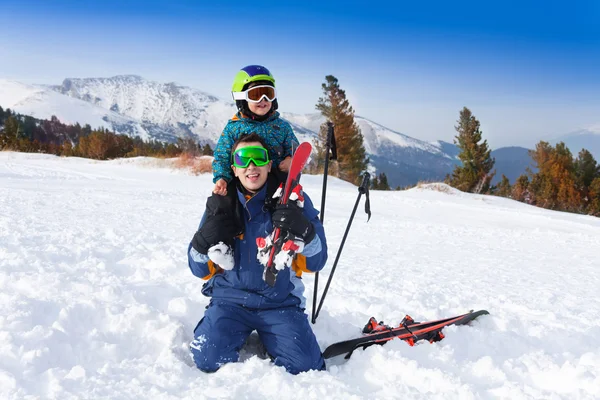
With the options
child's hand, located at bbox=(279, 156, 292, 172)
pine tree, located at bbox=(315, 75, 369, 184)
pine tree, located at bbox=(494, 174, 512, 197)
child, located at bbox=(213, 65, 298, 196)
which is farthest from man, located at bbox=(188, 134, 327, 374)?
pine tree, located at bbox=(494, 174, 512, 197)

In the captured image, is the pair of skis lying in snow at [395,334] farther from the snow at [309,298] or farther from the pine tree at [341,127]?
the pine tree at [341,127]

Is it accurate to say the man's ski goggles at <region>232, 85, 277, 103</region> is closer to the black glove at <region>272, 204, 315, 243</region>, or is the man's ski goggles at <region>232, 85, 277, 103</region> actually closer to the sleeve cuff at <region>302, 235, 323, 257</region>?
the black glove at <region>272, 204, 315, 243</region>

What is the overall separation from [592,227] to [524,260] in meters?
6.74

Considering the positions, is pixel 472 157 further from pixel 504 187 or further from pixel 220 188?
pixel 220 188

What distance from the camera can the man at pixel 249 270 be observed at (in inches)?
127

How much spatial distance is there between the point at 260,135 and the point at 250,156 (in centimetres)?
73

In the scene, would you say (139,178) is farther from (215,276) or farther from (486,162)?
(486,162)

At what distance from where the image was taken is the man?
3.23 metres

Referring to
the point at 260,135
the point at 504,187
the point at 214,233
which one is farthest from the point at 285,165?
the point at 504,187

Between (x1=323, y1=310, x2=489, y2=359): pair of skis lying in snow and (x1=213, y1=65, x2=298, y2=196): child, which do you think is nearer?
(x1=323, y1=310, x2=489, y2=359): pair of skis lying in snow

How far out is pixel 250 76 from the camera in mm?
3926

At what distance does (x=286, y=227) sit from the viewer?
10.3ft

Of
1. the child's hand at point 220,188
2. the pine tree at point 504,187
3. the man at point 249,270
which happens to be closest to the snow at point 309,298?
the man at point 249,270

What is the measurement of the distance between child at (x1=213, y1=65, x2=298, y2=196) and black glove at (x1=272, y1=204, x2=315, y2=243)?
719 millimetres
